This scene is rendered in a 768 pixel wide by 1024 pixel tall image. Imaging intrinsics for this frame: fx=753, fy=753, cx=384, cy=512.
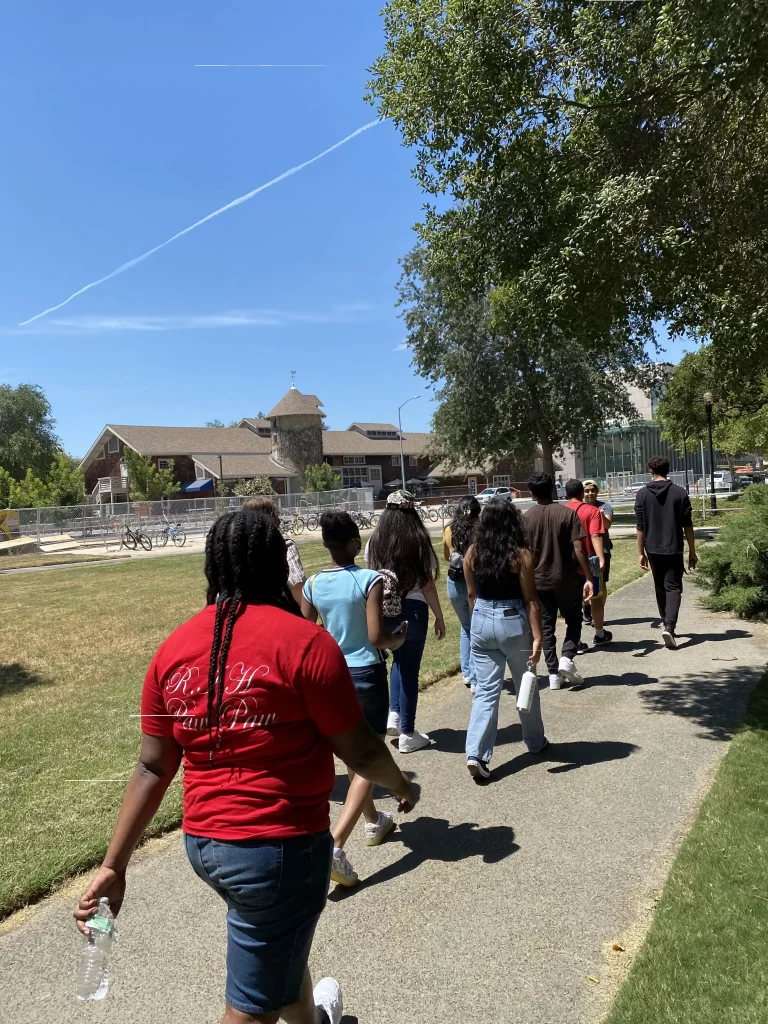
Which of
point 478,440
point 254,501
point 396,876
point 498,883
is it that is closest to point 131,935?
point 396,876

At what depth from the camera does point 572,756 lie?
5.10 m

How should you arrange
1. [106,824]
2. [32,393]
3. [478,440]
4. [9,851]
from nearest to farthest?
[9,851]
[106,824]
[478,440]
[32,393]

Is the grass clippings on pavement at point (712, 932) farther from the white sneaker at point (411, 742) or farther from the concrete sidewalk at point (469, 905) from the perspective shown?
the white sneaker at point (411, 742)

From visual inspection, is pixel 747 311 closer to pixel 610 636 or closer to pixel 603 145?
pixel 603 145

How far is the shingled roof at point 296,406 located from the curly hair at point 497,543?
6243 centimetres

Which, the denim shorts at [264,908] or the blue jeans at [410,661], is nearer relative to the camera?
the denim shorts at [264,908]

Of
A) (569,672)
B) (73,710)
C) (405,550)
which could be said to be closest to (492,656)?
(405,550)

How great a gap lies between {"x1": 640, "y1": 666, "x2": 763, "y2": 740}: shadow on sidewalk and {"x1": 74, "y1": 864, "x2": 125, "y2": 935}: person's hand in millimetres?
4480

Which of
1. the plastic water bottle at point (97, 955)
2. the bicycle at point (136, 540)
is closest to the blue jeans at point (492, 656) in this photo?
the plastic water bottle at point (97, 955)

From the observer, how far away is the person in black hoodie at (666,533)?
25.1ft

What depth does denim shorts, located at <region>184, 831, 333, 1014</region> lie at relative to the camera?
1878 millimetres

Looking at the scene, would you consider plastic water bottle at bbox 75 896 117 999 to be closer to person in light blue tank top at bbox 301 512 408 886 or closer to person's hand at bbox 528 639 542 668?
person in light blue tank top at bbox 301 512 408 886

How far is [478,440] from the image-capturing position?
2723 cm

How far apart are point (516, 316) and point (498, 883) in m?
4.92
